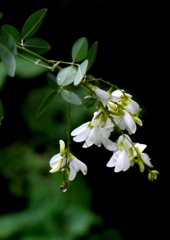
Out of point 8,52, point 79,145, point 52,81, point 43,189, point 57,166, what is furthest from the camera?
point 79,145

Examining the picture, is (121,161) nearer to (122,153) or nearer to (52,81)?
(122,153)

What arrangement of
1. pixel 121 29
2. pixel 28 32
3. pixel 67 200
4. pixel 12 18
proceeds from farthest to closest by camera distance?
pixel 121 29
pixel 12 18
pixel 67 200
pixel 28 32

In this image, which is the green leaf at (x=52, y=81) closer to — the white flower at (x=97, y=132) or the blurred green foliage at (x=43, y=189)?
the white flower at (x=97, y=132)

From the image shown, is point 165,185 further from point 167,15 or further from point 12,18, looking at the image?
point 12,18

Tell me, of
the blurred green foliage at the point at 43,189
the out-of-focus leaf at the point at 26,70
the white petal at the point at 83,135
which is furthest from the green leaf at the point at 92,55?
the out-of-focus leaf at the point at 26,70

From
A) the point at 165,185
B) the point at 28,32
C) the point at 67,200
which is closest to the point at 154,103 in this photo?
the point at 165,185

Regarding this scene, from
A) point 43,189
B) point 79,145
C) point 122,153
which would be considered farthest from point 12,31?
point 79,145

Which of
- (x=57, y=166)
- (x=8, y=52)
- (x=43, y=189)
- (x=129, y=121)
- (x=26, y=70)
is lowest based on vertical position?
(x=43, y=189)
